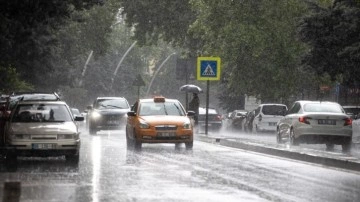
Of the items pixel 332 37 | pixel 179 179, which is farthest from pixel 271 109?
pixel 179 179

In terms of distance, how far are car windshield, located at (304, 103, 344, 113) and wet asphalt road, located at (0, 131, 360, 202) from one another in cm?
580

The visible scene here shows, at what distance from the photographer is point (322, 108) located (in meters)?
31.7

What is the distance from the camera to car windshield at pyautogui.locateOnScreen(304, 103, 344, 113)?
31516mm

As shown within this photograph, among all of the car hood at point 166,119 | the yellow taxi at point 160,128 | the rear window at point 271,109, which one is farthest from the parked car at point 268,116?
the car hood at point 166,119

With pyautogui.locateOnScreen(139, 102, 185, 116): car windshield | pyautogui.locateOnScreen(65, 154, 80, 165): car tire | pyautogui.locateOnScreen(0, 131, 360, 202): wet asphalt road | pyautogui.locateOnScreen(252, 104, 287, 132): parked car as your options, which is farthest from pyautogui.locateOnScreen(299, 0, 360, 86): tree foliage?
pyautogui.locateOnScreen(65, 154, 80, 165): car tire

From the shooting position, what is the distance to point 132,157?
25281 millimetres

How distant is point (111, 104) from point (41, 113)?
909 inches

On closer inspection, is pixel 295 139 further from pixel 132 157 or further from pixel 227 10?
pixel 227 10

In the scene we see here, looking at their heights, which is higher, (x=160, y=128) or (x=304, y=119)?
(x=304, y=119)

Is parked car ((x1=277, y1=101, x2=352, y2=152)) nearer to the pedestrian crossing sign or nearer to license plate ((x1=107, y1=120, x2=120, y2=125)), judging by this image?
the pedestrian crossing sign

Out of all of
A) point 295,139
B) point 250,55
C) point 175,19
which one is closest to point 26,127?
point 295,139

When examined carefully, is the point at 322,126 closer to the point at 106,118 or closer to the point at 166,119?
the point at 166,119

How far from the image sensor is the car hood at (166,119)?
29.6 metres

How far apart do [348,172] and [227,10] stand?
113ft
